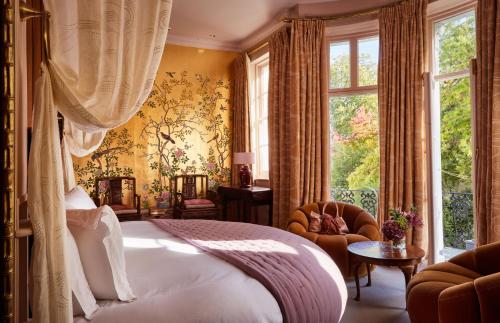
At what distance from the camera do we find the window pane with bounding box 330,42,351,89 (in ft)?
16.0

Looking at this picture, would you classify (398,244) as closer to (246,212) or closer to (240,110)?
(246,212)

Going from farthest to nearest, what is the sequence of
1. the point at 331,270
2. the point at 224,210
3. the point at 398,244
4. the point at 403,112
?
the point at 224,210 < the point at 403,112 < the point at 398,244 < the point at 331,270

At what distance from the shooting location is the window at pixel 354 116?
4.69 meters

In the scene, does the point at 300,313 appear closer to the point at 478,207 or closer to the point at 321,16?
the point at 478,207

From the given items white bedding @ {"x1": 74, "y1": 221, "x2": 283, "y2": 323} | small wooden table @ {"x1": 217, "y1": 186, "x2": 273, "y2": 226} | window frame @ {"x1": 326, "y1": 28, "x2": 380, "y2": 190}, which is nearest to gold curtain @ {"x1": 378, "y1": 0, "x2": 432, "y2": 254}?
window frame @ {"x1": 326, "y1": 28, "x2": 380, "y2": 190}

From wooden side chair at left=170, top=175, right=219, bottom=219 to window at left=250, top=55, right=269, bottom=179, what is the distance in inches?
35.9

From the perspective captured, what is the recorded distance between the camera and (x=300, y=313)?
1684 millimetres

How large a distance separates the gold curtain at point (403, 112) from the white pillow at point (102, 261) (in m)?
3.21

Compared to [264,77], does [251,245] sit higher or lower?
lower

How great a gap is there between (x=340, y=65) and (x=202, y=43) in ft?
8.13

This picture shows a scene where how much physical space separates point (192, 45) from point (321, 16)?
7.66 feet

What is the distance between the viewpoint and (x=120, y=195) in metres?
5.36

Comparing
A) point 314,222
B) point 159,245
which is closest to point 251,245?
point 159,245

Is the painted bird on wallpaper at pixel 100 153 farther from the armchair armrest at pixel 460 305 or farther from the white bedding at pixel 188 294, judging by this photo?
the armchair armrest at pixel 460 305
